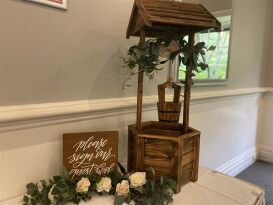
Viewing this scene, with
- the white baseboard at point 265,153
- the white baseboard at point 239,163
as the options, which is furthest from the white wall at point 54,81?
the white baseboard at point 265,153

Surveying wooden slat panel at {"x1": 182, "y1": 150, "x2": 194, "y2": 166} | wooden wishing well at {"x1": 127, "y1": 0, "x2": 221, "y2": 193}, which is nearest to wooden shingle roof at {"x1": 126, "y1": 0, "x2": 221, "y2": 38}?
wooden wishing well at {"x1": 127, "y1": 0, "x2": 221, "y2": 193}

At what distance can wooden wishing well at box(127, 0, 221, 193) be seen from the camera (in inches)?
34.6

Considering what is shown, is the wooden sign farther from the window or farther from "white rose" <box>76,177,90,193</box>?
the window

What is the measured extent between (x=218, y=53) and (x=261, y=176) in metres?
1.35

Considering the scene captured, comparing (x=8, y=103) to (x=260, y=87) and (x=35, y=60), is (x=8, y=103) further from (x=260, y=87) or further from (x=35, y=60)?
(x=260, y=87)

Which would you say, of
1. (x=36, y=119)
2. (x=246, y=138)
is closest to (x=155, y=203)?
(x=36, y=119)

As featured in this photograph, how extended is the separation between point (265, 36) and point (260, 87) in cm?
56

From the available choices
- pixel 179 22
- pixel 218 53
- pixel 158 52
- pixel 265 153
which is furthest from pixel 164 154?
pixel 265 153

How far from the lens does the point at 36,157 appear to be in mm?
899

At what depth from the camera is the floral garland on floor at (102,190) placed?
786 mm

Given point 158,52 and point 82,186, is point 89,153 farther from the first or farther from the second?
point 158,52

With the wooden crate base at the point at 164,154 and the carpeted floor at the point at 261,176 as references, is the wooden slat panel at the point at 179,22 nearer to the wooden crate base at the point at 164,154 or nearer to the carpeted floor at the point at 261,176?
the wooden crate base at the point at 164,154

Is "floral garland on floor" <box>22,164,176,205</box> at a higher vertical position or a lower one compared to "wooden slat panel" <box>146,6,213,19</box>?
lower

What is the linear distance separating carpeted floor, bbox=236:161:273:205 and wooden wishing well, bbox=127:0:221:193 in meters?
1.37
